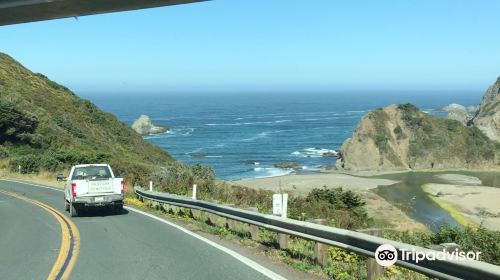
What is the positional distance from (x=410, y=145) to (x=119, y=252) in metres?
92.4

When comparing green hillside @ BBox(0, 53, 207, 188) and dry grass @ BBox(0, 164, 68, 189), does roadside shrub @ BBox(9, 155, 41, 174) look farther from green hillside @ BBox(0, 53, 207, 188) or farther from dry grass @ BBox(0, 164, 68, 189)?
dry grass @ BBox(0, 164, 68, 189)

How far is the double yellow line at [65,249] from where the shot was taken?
28.3ft

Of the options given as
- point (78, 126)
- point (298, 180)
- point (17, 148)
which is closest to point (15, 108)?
point (17, 148)

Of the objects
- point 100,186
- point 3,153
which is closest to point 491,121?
point 3,153

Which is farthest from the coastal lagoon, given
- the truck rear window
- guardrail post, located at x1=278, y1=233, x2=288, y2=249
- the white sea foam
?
the white sea foam

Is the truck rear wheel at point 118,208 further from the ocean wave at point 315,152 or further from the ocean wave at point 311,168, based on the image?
the ocean wave at point 315,152

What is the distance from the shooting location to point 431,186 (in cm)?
7050

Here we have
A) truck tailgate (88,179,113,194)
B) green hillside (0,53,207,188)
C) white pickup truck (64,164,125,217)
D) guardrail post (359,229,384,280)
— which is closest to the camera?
guardrail post (359,229,384,280)

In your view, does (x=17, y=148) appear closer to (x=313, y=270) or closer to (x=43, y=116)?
(x=43, y=116)

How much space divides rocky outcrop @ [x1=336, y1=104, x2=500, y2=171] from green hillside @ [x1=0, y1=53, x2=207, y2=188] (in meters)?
39.8

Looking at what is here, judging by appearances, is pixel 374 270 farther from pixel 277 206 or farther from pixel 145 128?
pixel 145 128

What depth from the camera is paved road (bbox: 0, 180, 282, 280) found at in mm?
8508

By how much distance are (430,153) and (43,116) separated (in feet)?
213

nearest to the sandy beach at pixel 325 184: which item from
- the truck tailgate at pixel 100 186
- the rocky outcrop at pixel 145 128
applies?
the truck tailgate at pixel 100 186
